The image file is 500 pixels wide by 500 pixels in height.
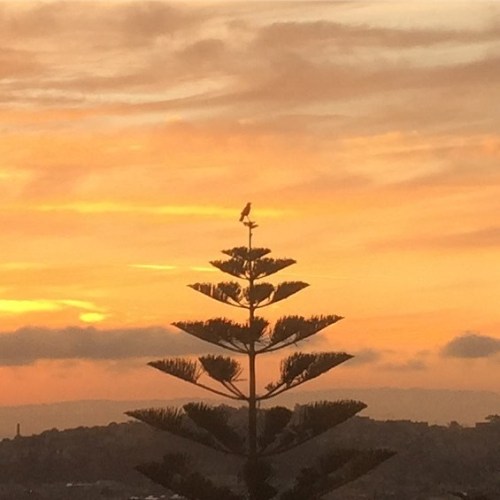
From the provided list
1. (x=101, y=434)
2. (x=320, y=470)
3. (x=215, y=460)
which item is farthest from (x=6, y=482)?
(x=320, y=470)

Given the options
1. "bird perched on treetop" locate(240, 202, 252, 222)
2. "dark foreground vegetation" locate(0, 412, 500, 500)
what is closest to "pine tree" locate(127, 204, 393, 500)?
"bird perched on treetop" locate(240, 202, 252, 222)

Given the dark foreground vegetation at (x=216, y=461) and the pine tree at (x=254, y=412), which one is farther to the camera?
the dark foreground vegetation at (x=216, y=461)

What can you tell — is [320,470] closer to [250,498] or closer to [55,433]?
[250,498]

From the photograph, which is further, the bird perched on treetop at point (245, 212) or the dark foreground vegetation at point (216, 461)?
the dark foreground vegetation at point (216, 461)

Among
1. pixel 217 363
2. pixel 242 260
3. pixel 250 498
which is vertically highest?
pixel 242 260

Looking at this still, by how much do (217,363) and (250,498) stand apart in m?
2.73

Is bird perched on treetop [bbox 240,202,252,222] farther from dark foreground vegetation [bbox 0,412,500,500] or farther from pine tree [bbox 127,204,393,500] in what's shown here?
dark foreground vegetation [bbox 0,412,500,500]

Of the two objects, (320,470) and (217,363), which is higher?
(217,363)

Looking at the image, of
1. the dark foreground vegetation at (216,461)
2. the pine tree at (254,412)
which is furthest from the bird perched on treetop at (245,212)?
the dark foreground vegetation at (216,461)

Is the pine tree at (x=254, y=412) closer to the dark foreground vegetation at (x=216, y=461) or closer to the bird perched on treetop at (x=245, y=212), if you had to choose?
the bird perched on treetop at (x=245, y=212)

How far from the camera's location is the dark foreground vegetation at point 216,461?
207ft

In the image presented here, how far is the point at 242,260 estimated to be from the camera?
1076 inches

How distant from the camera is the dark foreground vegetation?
6319 centimetres

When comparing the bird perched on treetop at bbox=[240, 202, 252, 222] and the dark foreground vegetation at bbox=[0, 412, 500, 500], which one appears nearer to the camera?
the bird perched on treetop at bbox=[240, 202, 252, 222]
